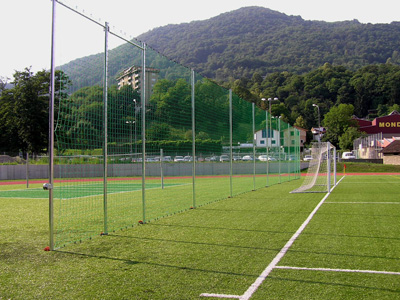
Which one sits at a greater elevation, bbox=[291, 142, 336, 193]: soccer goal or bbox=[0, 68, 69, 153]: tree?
bbox=[0, 68, 69, 153]: tree

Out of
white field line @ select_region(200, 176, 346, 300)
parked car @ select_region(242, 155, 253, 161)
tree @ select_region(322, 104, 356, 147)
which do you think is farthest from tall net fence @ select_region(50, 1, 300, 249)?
tree @ select_region(322, 104, 356, 147)

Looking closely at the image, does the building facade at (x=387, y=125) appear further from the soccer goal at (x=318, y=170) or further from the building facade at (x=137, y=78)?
the building facade at (x=137, y=78)

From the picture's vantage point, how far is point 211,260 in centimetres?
504

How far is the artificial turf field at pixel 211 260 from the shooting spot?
391cm

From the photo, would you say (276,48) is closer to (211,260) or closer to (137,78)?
(137,78)

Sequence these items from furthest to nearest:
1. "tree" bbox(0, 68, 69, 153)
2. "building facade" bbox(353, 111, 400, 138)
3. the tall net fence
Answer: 1. "building facade" bbox(353, 111, 400, 138)
2. "tree" bbox(0, 68, 69, 153)
3. the tall net fence

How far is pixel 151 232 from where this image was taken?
7121 millimetres

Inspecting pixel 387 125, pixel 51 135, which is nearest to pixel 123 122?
pixel 51 135

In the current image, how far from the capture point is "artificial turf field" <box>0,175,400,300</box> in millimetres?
3908

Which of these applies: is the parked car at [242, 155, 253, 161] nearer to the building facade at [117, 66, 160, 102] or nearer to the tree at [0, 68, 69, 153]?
the building facade at [117, 66, 160, 102]

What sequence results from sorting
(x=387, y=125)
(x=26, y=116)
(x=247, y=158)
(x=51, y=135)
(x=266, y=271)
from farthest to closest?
(x=387, y=125) → (x=26, y=116) → (x=247, y=158) → (x=51, y=135) → (x=266, y=271)

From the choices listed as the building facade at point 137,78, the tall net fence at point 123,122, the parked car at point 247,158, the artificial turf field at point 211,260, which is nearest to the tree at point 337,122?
the parked car at point 247,158

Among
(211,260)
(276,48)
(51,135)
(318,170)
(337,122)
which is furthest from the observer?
(276,48)

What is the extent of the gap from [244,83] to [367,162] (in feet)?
284
